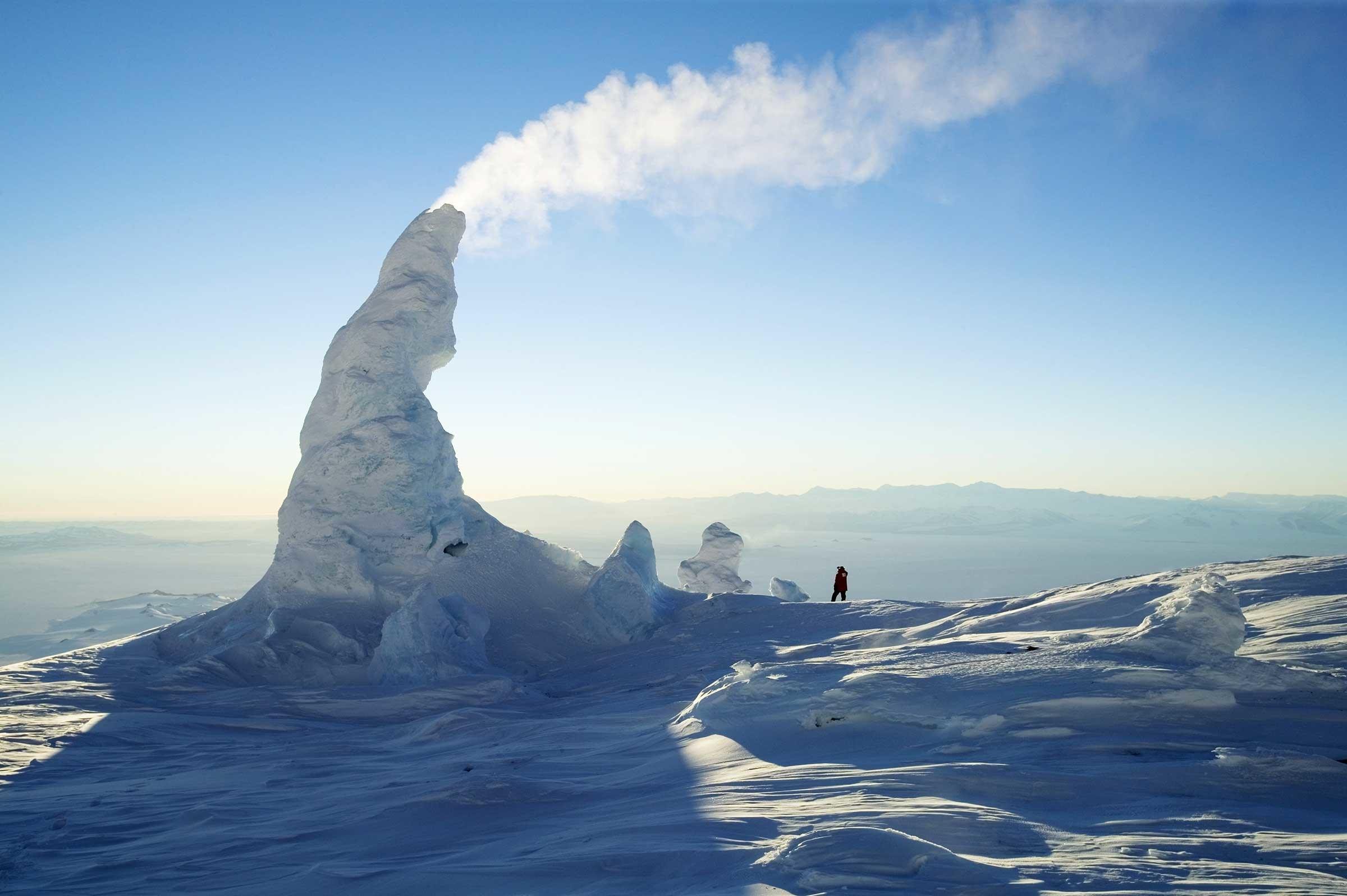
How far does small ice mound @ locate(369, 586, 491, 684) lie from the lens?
16.8 m

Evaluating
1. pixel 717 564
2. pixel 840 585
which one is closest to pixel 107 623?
pixel 717 564

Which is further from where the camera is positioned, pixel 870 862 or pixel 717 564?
pixel 717 564

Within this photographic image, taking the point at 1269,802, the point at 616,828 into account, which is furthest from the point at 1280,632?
the point at 616,828

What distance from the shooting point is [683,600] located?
78.0 ft

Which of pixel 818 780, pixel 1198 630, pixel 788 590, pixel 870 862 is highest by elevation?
pixel 1198 630

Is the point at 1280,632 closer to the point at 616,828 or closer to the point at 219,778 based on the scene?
the point at 616,828

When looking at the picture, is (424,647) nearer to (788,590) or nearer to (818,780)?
(818,780)

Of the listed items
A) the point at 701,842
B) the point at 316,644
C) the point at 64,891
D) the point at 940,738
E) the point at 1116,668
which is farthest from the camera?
the point at 316,644

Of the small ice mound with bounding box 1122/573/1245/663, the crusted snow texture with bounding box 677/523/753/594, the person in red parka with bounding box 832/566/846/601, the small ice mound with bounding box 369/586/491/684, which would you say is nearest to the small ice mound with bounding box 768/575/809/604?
the crusted snow texture with bounding box 677/523/753/594

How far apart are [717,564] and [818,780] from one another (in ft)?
96.0

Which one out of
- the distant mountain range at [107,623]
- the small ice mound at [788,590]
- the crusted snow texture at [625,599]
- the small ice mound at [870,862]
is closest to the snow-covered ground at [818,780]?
the small ice mound at [870,862]

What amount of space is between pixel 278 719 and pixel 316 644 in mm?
4687

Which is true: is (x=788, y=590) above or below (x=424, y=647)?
below

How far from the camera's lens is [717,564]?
35406mm
